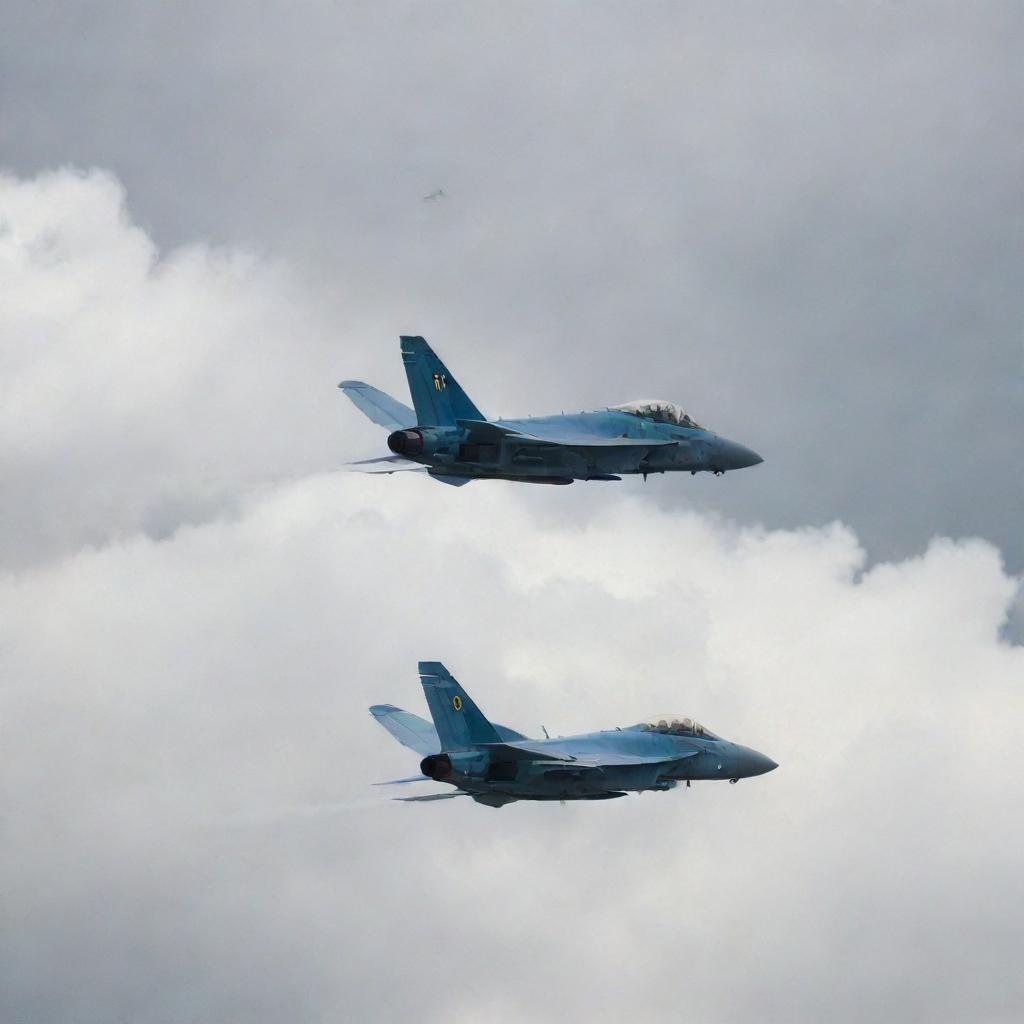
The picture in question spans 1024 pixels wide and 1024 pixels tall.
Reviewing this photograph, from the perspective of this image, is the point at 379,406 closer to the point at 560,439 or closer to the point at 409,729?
the point at 560,439

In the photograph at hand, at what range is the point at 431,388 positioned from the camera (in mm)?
79062

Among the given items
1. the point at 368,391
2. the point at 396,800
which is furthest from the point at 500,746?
the point at 368,391

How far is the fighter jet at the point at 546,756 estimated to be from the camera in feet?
252

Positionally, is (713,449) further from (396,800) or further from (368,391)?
(396,800)

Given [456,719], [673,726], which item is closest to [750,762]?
[673,726]

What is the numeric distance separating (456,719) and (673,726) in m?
12.5

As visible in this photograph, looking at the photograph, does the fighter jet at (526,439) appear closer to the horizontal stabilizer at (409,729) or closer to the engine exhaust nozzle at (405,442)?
the engine exhaust nozzle at (405,442)

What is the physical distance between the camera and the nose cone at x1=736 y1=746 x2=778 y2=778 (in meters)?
87.6

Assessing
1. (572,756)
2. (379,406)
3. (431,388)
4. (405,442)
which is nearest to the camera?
(405,442)

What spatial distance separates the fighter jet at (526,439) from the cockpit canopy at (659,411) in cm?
4

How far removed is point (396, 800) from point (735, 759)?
16.7 m

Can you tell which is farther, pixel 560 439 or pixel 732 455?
pixel 732 455

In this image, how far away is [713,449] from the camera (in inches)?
3423

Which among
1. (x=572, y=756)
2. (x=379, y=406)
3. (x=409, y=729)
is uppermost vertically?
(x=379, y=406)
